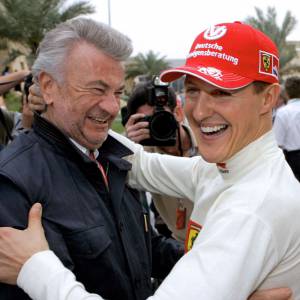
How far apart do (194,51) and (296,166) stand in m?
3.85

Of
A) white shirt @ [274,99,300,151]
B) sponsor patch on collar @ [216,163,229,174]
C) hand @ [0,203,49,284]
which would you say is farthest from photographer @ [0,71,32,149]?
white shirt @ [274,99,300,151]

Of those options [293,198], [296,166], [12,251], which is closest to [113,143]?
[12,251]

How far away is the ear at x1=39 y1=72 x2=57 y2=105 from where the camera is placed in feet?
5.83

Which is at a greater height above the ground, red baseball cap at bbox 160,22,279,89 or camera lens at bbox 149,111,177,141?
red baseball cap at bbox 160,22,279,89

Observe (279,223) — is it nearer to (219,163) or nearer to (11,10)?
(219,163)

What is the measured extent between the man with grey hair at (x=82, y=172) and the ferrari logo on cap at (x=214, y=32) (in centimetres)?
41

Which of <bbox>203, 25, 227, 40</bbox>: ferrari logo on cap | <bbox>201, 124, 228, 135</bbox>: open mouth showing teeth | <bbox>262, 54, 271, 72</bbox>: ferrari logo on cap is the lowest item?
<bbox>201, 124, 228, 135</bbox>: open mouth showing teeth

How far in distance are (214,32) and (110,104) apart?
54 centimetres

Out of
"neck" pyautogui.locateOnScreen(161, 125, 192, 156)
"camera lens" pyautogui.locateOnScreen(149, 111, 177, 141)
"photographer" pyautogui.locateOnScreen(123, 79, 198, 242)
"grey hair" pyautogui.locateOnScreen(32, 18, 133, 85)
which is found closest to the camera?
"grey hair" pyautogui.locateOnScreen(32, 18, 133, 85)

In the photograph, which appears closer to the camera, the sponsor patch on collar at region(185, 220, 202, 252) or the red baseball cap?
the red baseball cap

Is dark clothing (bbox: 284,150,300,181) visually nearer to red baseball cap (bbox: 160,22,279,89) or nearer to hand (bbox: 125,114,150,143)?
hand (bbox: 125,114,150,143)

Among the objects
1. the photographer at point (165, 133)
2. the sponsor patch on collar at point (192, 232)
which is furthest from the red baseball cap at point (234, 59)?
the photographer at point (165, 133)

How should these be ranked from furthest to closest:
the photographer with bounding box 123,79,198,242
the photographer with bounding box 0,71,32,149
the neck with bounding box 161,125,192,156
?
the photographer with bounding box 0,71,32,149 < the neck with bounding box 161,125,192,156 < the photographer with bounding box 123,79,198,242

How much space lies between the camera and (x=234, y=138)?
151 cm
